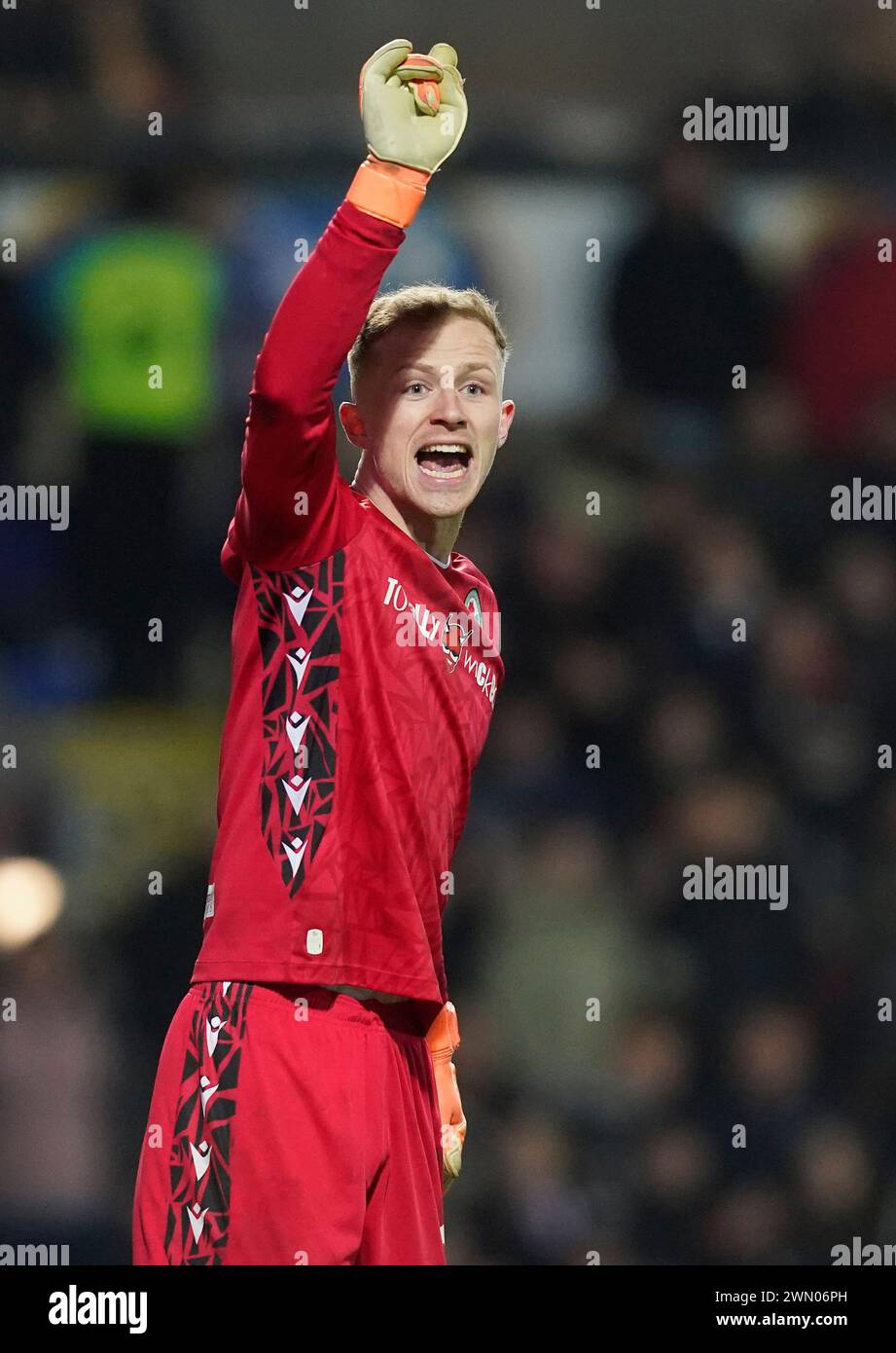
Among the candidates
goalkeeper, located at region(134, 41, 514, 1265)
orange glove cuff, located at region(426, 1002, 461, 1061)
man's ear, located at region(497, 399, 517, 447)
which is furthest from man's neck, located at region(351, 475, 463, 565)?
orange glove cuff, located at region(426, 1002, 461, 1061)

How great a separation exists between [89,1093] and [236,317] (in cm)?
169

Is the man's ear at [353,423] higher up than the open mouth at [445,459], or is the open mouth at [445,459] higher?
the man's ear at [353,423]

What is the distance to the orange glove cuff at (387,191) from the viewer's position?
6.94ft

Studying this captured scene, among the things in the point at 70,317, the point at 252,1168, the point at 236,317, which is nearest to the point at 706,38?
the point at 236,317

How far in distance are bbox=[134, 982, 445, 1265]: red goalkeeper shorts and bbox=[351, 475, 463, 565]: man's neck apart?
1.98 ft

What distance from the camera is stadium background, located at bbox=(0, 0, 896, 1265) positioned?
3926 mm

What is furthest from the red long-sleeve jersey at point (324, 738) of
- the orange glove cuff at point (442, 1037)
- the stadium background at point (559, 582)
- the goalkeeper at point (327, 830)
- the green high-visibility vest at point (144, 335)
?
the green high-visibility vest at point (144, 335)

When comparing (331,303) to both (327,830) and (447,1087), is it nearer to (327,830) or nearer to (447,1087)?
(327,830)

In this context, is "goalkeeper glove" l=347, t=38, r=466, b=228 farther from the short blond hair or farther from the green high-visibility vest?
the green high-visibility vest

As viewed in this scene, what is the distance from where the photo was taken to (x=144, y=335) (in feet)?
13.4

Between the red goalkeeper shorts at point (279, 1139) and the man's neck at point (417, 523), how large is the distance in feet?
1.98

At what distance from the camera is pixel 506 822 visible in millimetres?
4090

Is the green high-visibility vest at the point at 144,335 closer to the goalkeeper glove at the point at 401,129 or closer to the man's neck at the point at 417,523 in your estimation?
the man's neck at the point at 417,523

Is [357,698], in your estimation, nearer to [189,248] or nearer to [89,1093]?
[89,1093]
